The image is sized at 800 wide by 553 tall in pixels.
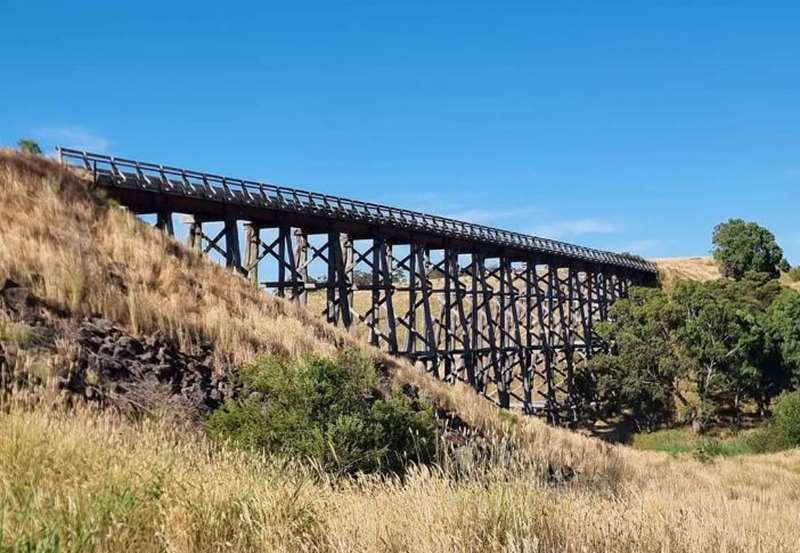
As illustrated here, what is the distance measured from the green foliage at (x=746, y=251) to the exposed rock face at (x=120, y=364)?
6057cm

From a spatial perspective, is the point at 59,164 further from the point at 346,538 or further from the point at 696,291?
the point at 696,291

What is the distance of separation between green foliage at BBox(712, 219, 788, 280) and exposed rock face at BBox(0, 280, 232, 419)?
199 ft

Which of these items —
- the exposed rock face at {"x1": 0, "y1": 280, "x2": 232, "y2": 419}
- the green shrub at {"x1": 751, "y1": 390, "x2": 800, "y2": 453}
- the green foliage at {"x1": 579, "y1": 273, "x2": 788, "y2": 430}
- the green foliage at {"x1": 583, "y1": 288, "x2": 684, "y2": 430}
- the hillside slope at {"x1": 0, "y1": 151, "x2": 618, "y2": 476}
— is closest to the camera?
the exposed rock face at {"x1": 0, "y1": 280, "x2": 232, "y2": 419}

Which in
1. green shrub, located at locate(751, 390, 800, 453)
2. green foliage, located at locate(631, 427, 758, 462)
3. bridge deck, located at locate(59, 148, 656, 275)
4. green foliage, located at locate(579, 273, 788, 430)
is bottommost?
green foliage, located at locate(631, 427, 758, 462)

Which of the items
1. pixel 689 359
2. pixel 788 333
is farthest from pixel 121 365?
pixel 788 333

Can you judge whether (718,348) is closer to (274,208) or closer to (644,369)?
(644,369)

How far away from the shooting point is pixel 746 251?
206ft

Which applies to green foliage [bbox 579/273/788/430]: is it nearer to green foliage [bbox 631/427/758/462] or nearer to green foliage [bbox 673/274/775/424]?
green foliage [bbox 673/274/775/424]

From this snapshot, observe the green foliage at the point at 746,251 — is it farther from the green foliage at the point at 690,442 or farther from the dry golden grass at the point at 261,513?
the dry golden grass at the point at 261,513

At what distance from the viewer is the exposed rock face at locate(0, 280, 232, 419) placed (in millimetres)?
8953

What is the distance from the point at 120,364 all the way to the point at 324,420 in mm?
3209

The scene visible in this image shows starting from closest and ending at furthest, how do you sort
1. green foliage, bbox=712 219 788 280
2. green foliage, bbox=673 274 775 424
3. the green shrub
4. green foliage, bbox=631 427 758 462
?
1. green foliage, bbox=631 427 758 462
2. the green shrub
3. green foliage, bbox=673 274 775 424
4. green foliage, bbox=712 219 788 280

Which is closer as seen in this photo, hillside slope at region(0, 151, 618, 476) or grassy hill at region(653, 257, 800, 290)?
hillside slope at region(0, 151, 618, 476)

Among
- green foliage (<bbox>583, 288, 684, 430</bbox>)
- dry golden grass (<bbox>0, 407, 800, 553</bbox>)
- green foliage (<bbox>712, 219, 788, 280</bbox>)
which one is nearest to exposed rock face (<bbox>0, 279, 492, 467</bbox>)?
dry golden grass (<bbox>0, 407, 800, 553</bbox>)
